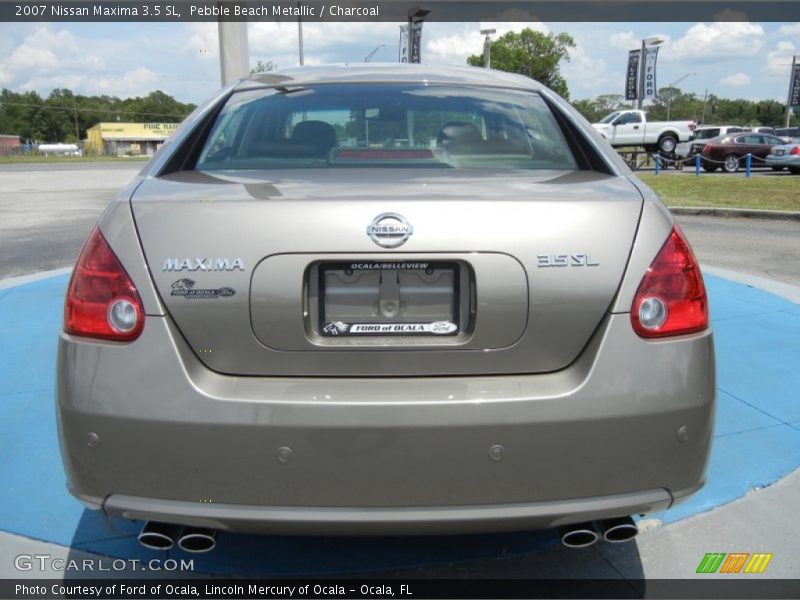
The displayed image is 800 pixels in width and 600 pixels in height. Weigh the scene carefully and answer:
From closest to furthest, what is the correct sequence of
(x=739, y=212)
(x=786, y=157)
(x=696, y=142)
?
(x=739, y=212) < (x=786, y=157) < (x=696, y=142)

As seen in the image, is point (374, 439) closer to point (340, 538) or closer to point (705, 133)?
point (340, 538)

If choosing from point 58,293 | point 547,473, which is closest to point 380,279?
point 547,473

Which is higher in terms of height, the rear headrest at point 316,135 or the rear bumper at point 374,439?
the rear headrest at point 316,135

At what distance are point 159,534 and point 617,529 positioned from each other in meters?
1.31

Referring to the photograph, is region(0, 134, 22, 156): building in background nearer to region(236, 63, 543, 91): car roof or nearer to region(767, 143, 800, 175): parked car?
region(767, 143, 800, 175): parked car

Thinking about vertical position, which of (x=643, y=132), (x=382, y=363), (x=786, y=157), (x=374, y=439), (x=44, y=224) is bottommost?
(x=44, y=224)

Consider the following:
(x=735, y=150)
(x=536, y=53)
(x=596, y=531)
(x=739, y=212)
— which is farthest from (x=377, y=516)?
(x=536, y=53)

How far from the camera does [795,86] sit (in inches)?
2162

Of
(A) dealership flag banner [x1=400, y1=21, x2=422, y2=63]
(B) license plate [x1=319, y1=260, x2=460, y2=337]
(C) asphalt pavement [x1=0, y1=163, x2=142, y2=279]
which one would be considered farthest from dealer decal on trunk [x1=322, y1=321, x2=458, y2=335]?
(A) dealership flag banner [x1=400, y1=21, x2=422, y2=63]

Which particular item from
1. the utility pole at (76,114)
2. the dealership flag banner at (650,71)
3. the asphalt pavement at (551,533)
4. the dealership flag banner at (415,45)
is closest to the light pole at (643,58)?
the dealership flag banner at (650,71)

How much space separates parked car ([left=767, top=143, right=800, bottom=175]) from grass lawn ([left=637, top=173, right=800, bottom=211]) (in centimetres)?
615

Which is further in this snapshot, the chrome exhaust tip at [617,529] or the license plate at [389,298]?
the chrome exhaust tip at [617,529]

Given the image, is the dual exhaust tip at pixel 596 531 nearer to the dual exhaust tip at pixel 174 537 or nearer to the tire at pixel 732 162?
the dual exhaust tip at pixel 174 537

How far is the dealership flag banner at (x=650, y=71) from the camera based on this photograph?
36.5 m
